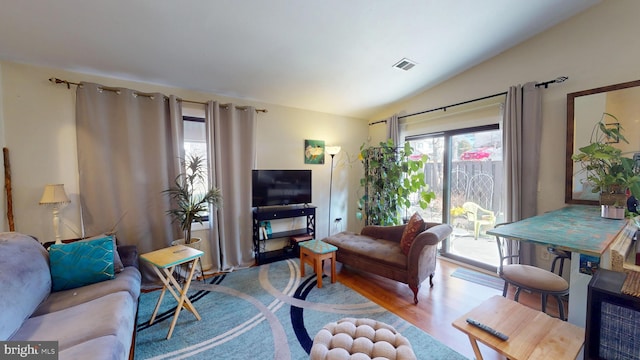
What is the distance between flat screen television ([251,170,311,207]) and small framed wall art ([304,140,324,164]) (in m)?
0.31

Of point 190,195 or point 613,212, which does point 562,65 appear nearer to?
point 613,212

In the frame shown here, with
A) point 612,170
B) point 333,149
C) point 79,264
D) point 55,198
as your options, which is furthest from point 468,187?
point 55,198

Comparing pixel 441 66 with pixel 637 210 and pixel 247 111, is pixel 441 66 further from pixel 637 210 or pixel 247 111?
pixel 247 111

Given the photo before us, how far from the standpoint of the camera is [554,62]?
2580 millimetres

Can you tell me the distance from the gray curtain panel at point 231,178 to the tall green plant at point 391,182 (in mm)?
1982

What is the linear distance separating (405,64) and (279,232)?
10.1ft

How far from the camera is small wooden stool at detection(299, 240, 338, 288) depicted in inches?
109

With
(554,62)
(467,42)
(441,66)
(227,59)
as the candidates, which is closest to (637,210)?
(554,62)

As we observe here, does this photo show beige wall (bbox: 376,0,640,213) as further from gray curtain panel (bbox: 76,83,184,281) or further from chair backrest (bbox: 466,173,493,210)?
gray curtain panel (bbox: 76,83,184,281)

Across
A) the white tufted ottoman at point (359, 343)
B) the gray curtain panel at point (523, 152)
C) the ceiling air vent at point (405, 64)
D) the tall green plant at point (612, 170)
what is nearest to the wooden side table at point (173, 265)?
the white tufted ottoman at point (359, 343)

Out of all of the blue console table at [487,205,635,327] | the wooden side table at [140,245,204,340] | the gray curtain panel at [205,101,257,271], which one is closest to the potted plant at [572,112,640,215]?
the blue console table at [487,205,635,327]

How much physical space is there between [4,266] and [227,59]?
92.5 inches

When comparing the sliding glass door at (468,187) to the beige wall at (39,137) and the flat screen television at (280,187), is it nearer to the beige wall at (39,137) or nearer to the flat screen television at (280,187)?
the flat screen television at (280,187)

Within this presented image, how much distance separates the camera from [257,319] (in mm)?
2188
